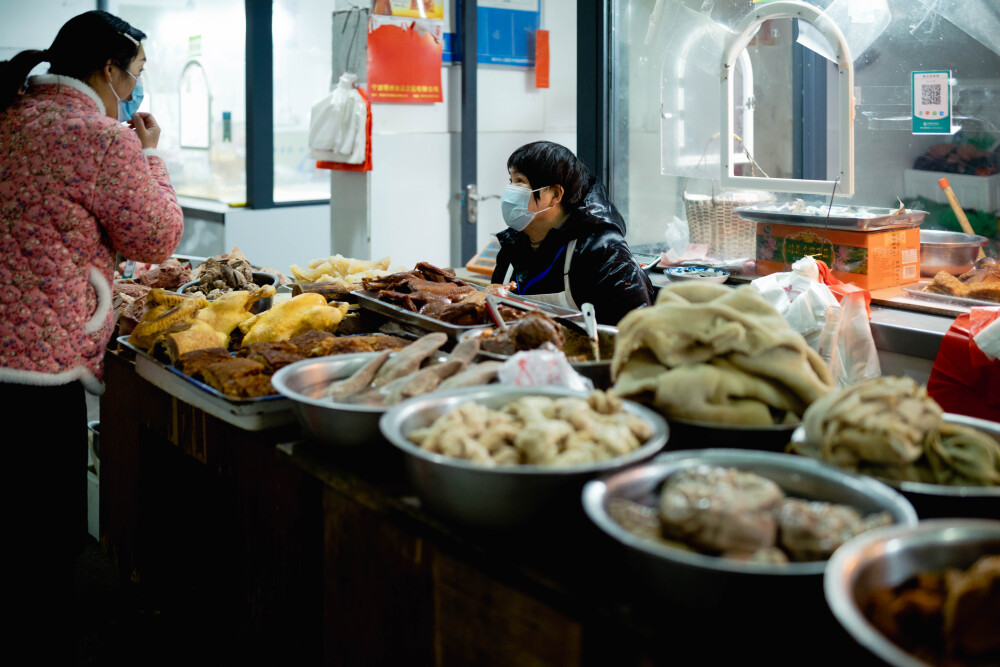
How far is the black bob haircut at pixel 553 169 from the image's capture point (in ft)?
12.7

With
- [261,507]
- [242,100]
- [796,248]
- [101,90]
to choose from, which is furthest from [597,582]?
[242,100]

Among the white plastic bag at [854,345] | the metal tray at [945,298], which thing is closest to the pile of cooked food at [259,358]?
the white plastic bag at [854,345]

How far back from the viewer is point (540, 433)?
150cm

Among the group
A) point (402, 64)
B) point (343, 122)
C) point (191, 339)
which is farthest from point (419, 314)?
point (402, 64)

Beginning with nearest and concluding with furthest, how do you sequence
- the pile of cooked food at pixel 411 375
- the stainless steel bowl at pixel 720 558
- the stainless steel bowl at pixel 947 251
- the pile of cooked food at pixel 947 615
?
the pile of cooked food at pixel 947 615, the stainless steel bowl at pixel 720 558, the pile of cooked food at pixel 411 375, the stainless steel bowl at pixel 947 251

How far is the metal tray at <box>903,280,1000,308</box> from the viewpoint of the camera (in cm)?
340

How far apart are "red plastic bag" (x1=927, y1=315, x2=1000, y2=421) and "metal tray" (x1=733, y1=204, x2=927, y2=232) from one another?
2.28ft

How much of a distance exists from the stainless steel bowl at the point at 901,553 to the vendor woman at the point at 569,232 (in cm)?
262

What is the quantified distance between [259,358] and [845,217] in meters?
2.53

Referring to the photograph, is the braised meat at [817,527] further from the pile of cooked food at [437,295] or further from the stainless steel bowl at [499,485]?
the pile of cooked food at [437,295]

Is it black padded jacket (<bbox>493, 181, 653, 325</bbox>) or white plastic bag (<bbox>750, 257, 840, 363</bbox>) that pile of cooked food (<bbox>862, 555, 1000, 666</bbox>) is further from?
black padded jacket (<bbox>493, 181, 653, 325</bbox>)

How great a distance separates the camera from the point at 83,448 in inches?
111

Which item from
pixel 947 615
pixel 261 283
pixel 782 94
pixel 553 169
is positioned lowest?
pixel 947 615

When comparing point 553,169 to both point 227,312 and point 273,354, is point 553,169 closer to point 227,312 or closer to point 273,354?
point 227,312
